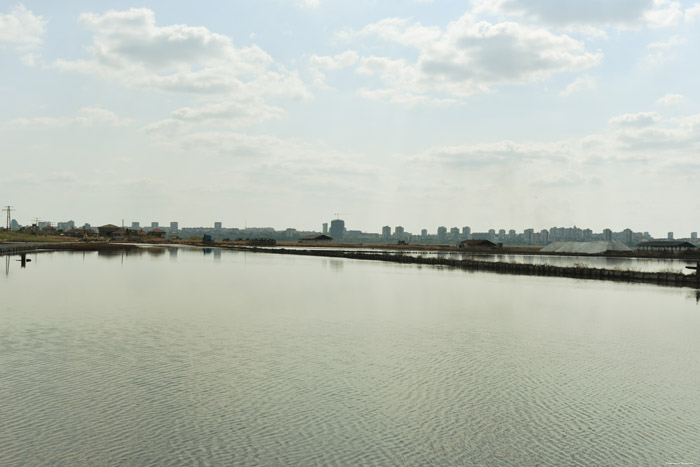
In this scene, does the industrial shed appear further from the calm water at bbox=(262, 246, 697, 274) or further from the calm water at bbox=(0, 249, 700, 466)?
the calm water at bbox=(0, 249, 700, 466)

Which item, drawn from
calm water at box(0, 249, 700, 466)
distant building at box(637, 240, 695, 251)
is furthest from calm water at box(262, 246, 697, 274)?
calm water at box(0, 249, 700, 466)

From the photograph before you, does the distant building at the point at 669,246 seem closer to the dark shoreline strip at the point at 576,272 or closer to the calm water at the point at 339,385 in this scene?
the dark shoreline strip at the point at 576,272

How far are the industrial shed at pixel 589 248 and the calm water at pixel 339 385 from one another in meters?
126

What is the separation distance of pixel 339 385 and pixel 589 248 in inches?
6235

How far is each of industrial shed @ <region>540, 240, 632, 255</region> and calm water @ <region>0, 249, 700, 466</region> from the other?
126m

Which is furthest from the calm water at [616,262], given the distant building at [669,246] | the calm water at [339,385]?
the calm water at [339,385]

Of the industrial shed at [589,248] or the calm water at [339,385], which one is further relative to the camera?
the industrial shed at [589,248]

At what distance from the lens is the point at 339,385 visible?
1838cm

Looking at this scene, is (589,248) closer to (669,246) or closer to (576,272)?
(669,246)

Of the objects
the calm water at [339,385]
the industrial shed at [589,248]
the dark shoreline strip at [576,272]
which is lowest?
the calm water at [339,385]

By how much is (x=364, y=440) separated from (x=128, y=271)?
61.4 metres

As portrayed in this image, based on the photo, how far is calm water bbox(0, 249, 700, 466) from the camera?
13.1 meters

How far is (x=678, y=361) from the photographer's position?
2378 centimetres

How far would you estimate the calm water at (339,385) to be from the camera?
515 inches
